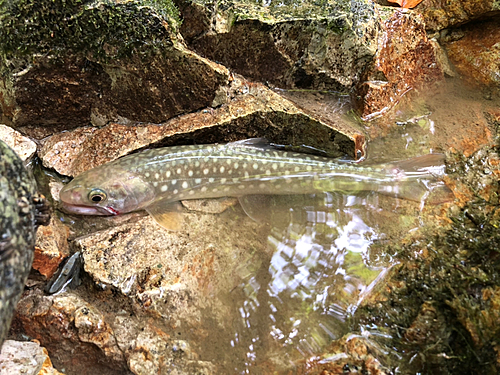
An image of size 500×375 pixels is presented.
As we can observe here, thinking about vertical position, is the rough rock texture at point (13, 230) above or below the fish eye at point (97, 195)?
above

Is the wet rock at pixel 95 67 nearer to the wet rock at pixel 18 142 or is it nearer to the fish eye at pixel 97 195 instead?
the wet rock at pixel 18 142

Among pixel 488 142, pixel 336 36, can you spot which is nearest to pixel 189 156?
pixel 336 36

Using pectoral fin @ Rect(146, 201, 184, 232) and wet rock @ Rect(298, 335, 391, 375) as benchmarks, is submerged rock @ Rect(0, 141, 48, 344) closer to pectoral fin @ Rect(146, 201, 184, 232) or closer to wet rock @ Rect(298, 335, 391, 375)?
pectoral fin @ Rect(146, 201, 184, 232)

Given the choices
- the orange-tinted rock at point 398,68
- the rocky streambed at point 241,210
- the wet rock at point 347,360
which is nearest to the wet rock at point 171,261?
the rocky streambed at point 241,210

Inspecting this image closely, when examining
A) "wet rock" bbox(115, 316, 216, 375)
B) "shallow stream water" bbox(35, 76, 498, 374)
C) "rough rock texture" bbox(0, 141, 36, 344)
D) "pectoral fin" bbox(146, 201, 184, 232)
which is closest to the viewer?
"rough rock texture" bbox(0, 141, 36, 344)

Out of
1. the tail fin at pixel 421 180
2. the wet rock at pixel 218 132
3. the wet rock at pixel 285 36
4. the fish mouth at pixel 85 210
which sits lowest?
the fish mouth at pixel 85 210

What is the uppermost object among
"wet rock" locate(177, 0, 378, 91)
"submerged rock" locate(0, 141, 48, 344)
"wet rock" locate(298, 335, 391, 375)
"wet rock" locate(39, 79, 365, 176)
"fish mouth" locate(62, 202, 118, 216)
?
"wet rock" locate(177, 0, 378, 91)

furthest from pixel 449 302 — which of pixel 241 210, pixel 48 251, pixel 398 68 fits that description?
pixel 48 251

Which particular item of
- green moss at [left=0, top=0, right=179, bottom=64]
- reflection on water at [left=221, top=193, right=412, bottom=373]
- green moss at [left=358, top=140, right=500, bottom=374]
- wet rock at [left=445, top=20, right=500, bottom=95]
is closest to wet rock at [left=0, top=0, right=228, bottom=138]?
green moss at [left=0, top=0, right=179, bottom=64]
